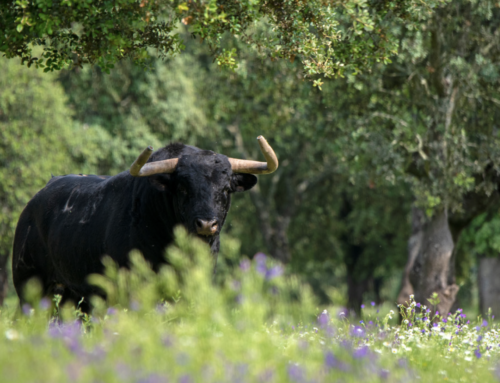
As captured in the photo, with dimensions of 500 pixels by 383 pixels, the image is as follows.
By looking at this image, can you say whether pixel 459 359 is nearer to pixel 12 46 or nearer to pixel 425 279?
pixel 12 46

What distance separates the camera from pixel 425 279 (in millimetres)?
13609

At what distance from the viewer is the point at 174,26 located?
22.2 ft

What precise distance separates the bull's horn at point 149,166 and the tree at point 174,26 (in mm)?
960

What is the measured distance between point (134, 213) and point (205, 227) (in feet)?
3.11

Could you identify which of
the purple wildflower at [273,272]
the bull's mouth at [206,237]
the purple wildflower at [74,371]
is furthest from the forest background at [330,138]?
the purple wildflower at [74,371]

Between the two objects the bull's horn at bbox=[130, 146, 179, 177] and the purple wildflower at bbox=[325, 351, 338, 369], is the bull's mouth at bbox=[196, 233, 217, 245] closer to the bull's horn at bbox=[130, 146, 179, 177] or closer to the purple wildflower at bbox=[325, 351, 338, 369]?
the bull's horn at bbox=[130, 146, 179, 177]

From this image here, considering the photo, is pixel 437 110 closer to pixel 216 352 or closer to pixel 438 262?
pixel 438 262

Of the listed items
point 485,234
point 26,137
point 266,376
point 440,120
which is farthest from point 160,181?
point 485,234

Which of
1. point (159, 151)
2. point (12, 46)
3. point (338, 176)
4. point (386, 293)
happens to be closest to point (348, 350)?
point (159, 151)

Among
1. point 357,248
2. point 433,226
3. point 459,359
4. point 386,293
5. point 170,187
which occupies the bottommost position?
point 386,293

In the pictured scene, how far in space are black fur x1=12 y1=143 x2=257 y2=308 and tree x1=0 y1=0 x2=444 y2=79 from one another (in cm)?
119

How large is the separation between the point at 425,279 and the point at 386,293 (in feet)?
87.5

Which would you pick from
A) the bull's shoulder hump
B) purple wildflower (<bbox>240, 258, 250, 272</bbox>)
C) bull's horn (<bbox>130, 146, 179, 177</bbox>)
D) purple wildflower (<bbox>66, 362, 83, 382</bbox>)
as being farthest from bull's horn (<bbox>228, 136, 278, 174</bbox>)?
purple wildflower (<bbox>66, 362, 83, 382</bbox>)

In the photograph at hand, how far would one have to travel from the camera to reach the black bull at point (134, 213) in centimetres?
642
